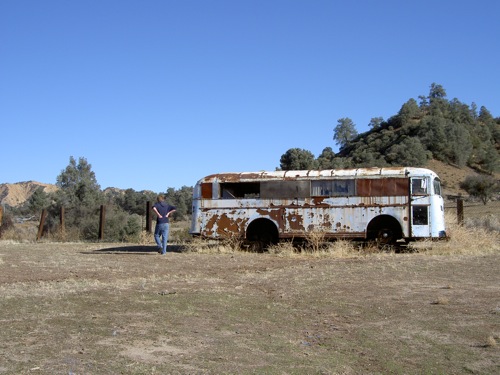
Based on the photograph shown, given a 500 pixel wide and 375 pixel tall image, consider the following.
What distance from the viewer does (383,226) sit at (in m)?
19.7

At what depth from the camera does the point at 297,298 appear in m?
10.6

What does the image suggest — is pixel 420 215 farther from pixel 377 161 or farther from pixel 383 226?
pixel 377 161

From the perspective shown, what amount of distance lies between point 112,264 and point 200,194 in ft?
18.4

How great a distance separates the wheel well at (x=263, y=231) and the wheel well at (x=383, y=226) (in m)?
3.05

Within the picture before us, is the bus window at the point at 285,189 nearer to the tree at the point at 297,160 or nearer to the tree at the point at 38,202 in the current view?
the tree at the point at 297,160

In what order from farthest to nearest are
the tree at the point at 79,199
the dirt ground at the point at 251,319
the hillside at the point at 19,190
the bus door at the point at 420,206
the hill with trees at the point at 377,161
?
the hillside at the point at 19,190 < the hill with trees at the point at 377,161 < the tree at the point at 79,199 < the bus door at the point at 420,206 < the dirt ground at the point at 251,319

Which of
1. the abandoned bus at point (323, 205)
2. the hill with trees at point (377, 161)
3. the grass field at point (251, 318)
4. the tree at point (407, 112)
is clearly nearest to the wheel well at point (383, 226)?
the abandoned bus at point (323, 205)

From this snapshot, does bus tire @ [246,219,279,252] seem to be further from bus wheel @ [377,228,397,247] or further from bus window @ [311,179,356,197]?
bus wheel @ [377,228,397,247]

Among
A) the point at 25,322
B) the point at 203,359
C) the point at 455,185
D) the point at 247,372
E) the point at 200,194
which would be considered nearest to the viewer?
the point at 247,372

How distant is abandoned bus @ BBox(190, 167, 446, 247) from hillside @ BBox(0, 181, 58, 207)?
351ft

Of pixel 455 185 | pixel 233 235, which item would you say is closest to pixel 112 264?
pixel 233 235

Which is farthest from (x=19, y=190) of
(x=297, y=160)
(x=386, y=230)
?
(x=386, y=230)

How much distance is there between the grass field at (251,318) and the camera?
21.5 ft

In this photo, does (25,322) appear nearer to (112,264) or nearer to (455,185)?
(112,264)
